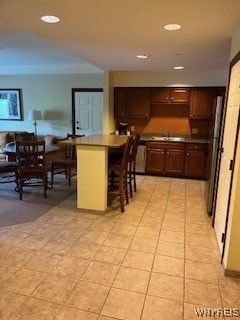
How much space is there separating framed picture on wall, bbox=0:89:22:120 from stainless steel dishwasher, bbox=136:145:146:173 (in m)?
3.59

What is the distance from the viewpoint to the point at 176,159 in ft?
17.6

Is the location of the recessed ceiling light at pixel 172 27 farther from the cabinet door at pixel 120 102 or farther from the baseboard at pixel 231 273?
the cabinet door at pixel 120 102

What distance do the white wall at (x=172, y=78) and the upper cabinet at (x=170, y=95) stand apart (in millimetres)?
134

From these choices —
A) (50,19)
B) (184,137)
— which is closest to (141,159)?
(184,137)

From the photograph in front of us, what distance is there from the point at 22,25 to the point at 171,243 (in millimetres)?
2867

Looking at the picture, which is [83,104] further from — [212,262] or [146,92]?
[212,262]

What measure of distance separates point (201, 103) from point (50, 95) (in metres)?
3.84

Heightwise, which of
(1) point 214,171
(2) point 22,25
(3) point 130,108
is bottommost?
(1) point 214,171

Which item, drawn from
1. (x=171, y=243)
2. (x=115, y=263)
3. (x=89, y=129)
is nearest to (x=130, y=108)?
(x=89, y=129)

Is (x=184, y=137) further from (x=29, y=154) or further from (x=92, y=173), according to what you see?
(x=29, y=154)

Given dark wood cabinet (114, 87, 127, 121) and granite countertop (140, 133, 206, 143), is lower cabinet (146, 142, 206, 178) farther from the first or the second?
dark wood cabinet (114, 87, 127, 121)

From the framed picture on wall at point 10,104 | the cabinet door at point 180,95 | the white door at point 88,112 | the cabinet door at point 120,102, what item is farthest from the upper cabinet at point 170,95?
the framed picture on wall at point 10,104

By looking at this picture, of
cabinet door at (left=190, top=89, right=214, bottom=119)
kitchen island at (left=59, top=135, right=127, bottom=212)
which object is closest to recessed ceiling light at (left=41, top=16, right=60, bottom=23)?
kitchen island at (left=59, top=135, right=127, bottom=212)

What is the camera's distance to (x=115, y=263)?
7.85 ft
